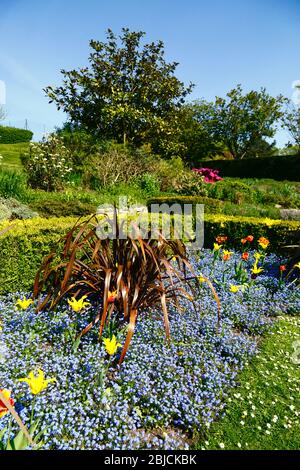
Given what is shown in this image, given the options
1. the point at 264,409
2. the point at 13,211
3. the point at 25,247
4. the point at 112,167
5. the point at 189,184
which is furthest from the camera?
the point at 112,167

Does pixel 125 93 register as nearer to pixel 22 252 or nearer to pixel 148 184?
pixel 148 184

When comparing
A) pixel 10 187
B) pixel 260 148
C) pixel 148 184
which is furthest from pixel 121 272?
pixel 260 148

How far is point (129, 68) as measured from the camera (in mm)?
16250

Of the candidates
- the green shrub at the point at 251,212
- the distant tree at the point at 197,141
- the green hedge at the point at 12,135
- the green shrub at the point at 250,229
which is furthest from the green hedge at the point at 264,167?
the green hedge at the point at 12,135

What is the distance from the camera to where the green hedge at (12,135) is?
107 ft

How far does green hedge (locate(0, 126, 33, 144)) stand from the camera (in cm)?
3253

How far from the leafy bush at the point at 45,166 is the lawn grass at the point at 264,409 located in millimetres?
9783

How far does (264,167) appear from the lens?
938 inches

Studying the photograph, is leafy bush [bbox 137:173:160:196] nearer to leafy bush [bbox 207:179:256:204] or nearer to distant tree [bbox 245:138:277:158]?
leafy bush [bbox 207:179:256:204]

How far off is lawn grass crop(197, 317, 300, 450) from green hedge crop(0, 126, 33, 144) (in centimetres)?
3442

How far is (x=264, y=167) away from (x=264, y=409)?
23.4 metres

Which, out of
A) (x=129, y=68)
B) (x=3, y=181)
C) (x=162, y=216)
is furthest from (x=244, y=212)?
(x=129, y=68)

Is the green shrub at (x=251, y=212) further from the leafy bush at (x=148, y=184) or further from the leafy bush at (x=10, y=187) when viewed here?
the leafy bush at (x=10, y=187)
